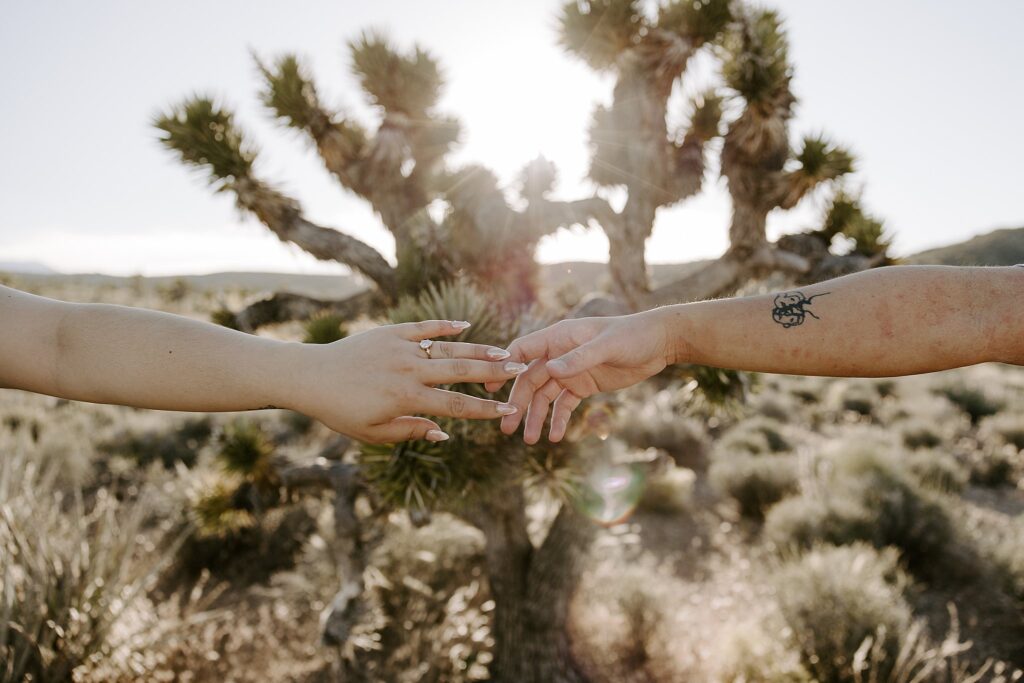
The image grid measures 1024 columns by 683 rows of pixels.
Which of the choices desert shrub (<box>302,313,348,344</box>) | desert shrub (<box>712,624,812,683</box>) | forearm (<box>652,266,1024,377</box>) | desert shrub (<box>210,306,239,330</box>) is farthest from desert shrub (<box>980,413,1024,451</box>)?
desert shrub (<box>210,306,239,330</box>)

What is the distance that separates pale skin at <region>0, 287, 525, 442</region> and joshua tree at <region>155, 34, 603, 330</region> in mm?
1747

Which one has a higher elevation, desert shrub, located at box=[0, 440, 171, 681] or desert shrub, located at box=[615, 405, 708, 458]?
desert shrub, located at box=[615, 405, 708, 458]

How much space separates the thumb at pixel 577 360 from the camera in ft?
5.14

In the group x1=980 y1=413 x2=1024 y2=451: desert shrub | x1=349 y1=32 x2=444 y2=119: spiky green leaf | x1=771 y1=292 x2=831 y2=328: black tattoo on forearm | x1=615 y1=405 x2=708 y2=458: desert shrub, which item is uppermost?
x1=349 y1=32 x2=444 y2=119: spiky green leaf

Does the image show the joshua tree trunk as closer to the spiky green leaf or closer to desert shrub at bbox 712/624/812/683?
desert shrub at bbox 712/624/812/683

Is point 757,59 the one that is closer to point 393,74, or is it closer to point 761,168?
point 761,168

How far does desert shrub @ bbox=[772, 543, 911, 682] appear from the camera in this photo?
12.8 ft

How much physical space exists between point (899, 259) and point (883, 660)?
3.01 m

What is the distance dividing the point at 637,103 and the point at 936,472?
26.0 ft

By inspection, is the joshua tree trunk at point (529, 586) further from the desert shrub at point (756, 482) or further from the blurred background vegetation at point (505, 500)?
the desert shrub at point (756, 482)

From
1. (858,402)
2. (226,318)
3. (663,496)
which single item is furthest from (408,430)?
(858,402)

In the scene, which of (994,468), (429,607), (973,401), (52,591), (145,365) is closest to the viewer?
(145,365)

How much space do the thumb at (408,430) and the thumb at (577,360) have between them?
15.4 inches

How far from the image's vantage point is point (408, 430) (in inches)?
59.5
